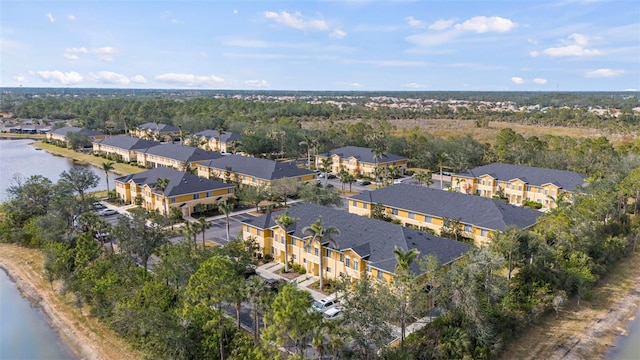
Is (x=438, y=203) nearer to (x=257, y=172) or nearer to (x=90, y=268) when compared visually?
(x=257, y=172)

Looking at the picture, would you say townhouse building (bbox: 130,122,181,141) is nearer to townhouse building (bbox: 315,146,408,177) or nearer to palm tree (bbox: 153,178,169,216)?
townhouse building (bbox: 315,146,408,177)

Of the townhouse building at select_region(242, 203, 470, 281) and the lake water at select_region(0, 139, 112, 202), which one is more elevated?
the townhouse building at select_region(242, 203, 470, 281)

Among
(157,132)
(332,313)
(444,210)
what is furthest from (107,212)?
(157,132)

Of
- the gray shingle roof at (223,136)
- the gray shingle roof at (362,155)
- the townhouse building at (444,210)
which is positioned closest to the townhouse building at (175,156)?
the gray shingle roof at (223,136)

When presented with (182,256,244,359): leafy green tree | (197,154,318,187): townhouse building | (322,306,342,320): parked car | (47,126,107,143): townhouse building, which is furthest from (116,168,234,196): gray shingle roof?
(47,126,107,143): townhouse building

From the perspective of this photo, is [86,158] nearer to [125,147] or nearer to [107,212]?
[125,147]

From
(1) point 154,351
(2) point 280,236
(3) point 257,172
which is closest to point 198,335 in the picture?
(1) point 154,351
